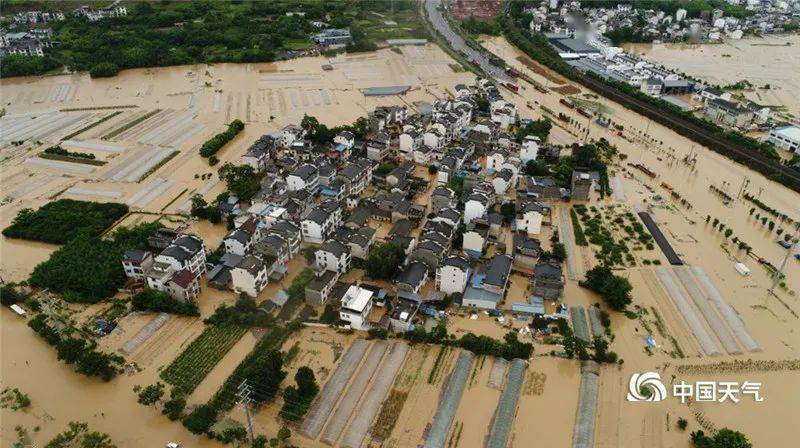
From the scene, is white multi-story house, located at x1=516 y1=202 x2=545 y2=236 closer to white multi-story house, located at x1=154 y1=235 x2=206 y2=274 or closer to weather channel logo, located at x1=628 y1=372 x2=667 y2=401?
weather channel logo, located at x1=628 y1=372 x2=667 y2=401

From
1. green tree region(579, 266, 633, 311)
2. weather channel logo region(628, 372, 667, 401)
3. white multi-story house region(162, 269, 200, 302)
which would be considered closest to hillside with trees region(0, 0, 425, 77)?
white multi-story house region(162, 269, 200, 302)

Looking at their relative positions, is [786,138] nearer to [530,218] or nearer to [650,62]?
[650,62]

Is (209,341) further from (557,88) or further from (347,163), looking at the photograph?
(557,88)

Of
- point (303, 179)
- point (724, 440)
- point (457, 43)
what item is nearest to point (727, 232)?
point (724, 440)

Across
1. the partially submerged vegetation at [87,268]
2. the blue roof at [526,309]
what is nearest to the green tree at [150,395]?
the partially submerged vegetation at [87,268]

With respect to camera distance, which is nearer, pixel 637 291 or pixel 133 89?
pixel 637 291

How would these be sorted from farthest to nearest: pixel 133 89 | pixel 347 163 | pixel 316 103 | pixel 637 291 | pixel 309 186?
pixel 133 89 → pixel 316 103 → pixel 347 163 → pixel 309 186 → pixel 637 291

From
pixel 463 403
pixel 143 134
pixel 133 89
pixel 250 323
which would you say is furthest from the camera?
pixel 133 89

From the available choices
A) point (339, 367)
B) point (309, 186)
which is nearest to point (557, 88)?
point (309, 186)
